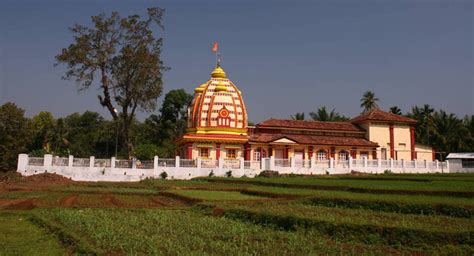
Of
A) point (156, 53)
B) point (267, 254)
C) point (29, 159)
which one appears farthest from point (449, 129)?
point (267, 254)

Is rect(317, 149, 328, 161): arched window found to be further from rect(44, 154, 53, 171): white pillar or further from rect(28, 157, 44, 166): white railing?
rect(28, 157, 44, 166): white railing

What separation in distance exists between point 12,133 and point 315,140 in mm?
29407

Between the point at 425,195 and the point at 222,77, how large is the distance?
3350 centimetres

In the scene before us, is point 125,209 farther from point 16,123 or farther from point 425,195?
point 16,123

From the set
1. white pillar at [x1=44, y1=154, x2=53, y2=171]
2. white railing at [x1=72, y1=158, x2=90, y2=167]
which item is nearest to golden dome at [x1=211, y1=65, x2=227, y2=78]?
white railing at [x1=72, y1=158, x2=90, y2=167]

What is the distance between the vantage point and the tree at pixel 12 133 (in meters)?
40.8

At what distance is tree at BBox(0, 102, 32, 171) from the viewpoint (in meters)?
40.8

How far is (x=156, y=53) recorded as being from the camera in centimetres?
3975

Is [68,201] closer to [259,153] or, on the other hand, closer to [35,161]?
[35,161]

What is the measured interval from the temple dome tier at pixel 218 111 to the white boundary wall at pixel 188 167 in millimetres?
6966

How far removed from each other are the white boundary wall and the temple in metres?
5.00

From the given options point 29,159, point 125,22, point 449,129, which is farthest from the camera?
point 449,129

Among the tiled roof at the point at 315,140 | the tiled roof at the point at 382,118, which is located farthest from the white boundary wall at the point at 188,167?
the tiled roof at the point at 382,118

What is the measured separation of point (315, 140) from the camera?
4328 cm
